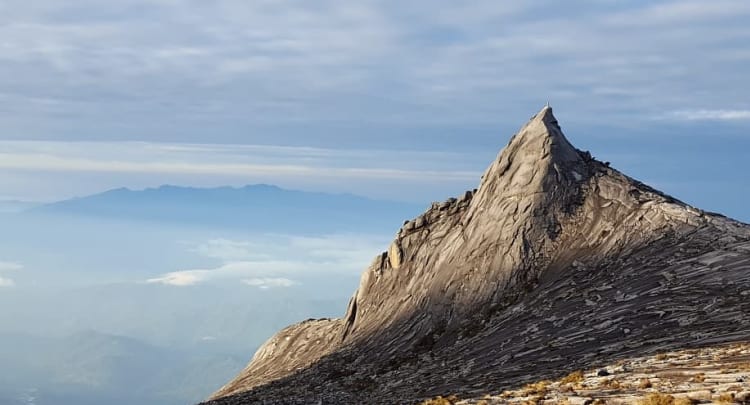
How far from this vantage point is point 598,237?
86188 mm

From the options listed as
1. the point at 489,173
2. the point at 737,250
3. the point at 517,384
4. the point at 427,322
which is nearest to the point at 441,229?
the point at 489,173

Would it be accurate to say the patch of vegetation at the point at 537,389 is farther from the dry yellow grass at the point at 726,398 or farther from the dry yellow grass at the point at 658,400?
the dry yellow grass at the point at 726,398

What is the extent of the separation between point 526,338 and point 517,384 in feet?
56.7

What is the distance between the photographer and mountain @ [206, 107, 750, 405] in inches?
2571

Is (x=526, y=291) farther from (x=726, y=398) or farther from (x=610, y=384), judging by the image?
(x=726, y=398)

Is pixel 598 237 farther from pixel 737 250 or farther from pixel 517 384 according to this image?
pixel 517 384

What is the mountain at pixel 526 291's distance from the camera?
2571 inches

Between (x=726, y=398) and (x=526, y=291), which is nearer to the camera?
(x=726, y=398)

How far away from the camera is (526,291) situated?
279 feet

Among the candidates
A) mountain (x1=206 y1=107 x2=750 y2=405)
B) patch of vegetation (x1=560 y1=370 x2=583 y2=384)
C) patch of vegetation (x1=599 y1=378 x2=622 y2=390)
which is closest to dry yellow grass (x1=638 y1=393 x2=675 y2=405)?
patch of vegetation (x1=599 y1=378 x2=622 y2=390)

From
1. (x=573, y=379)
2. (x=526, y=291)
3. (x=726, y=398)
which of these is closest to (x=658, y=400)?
(x=726, y=398)

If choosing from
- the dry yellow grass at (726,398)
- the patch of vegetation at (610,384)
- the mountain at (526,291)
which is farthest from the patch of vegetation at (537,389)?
the dry yellow grass at (726,398)

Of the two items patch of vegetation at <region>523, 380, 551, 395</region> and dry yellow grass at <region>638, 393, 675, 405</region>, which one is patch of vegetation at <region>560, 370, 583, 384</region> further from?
dry yellow grass at <region>638, 393, 675, 405</region>

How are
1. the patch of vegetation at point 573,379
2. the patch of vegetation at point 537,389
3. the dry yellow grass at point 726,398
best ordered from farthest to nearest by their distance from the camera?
the patch of vegetation at point 573,379 → the patch of vegetation at point 537,389 → the dry yellow grass at point 726,398
